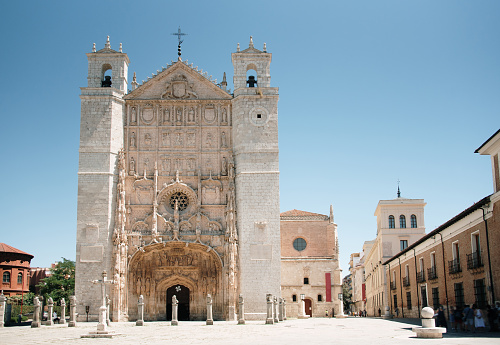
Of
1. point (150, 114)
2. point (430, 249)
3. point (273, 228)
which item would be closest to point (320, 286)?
point (273, 228)

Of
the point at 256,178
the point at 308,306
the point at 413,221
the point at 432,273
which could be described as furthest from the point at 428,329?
the point at 413,221

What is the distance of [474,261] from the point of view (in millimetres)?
22609

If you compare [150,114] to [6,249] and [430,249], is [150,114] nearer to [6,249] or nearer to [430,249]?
[430,249]

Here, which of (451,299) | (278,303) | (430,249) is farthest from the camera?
(278,303)

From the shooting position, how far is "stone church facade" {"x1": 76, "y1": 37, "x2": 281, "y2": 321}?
1357 inches

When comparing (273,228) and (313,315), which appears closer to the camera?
(273,228)

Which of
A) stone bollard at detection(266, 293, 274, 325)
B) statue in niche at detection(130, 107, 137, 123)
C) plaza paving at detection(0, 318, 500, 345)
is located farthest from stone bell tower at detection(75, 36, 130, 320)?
stone bollard at detection(266, 293, 274, 325)

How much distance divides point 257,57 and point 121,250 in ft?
49.8

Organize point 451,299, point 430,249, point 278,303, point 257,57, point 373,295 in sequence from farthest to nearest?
1. point 373,295
2. point 257,57
3. point 278,303
4. point 430,249
5. point 451,299

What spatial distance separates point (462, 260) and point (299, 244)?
22982 millimetres

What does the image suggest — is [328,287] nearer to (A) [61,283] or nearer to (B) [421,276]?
(B) [421,276]

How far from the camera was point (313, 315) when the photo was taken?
1751 inches

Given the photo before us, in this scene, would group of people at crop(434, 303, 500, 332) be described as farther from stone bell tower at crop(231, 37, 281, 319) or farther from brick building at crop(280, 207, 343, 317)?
brick building at crop(280, 207, 343, 317)

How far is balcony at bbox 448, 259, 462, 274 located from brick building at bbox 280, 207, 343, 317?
18154mm
